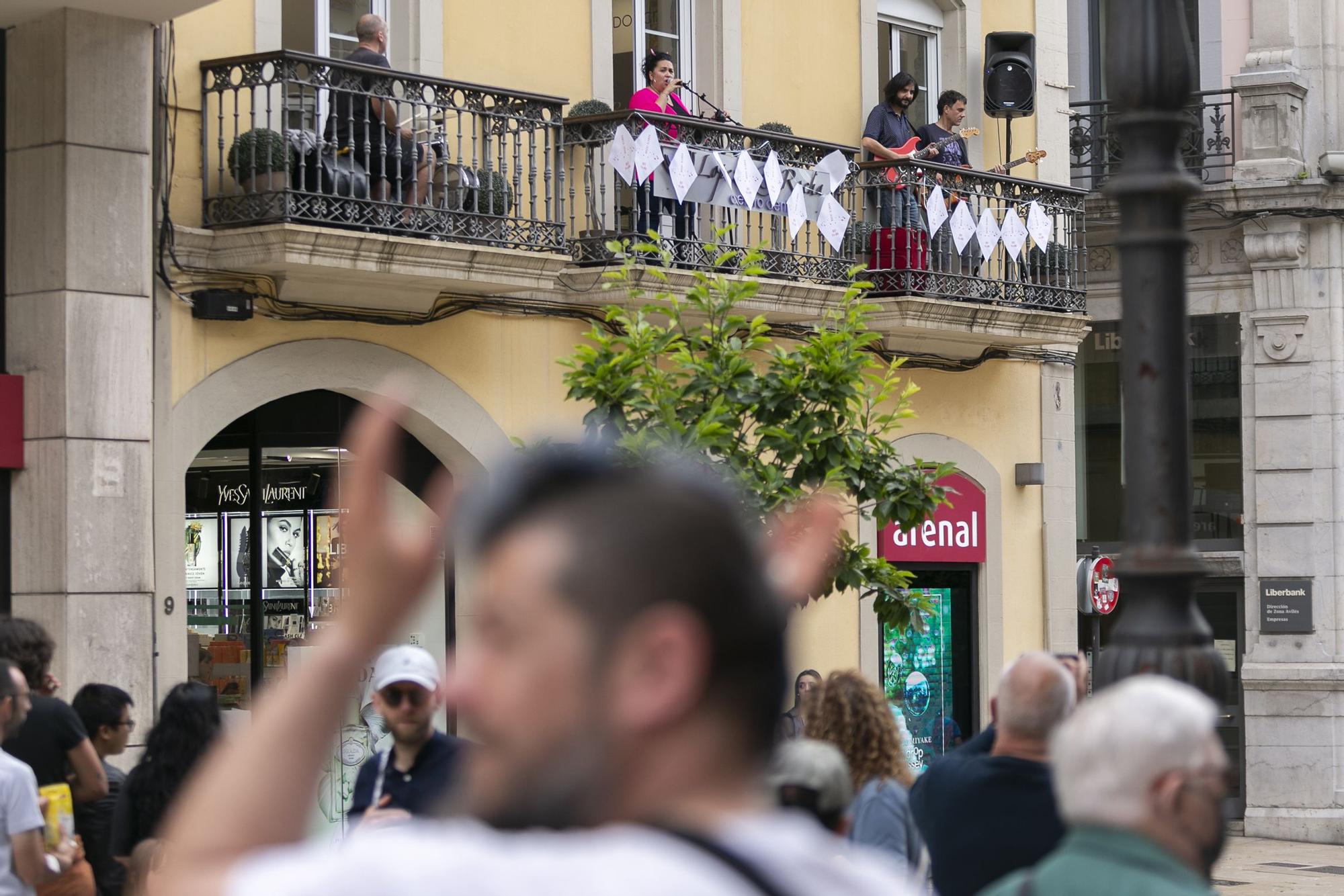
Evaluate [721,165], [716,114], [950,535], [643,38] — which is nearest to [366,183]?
[721,165]

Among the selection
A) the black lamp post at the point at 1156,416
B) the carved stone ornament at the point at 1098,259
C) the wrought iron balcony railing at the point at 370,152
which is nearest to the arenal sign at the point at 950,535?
the wrought iron balcony railing at the point at 370,152

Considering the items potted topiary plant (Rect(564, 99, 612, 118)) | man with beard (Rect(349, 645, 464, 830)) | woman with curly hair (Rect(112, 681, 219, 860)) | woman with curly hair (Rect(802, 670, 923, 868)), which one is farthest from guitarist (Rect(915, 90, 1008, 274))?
man with beard (Rect(349, 645, 464, 830))

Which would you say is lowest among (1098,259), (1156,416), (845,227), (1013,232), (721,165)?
(1156,416)

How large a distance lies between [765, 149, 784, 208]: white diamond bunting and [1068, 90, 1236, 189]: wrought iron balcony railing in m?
8.10

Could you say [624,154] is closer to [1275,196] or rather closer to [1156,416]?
[1156,416]

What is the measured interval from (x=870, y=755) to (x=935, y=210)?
11.0 metres

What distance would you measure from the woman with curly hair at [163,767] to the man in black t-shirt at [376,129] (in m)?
6.63

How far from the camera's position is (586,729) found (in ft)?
4.63

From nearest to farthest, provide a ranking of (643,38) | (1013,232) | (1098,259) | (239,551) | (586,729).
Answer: (586,729) < (239,551) < (643,38) < (1013,232) < (1098,259)

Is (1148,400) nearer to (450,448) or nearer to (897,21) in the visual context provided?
(450,448)

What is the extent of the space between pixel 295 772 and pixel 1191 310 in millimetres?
22933

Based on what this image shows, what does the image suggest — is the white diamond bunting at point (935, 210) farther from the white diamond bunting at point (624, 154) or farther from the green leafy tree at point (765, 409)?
the green leafy tree at point (765, 409)

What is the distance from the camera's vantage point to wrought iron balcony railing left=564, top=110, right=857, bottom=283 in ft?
48.9

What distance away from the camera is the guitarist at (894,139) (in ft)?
55.2
